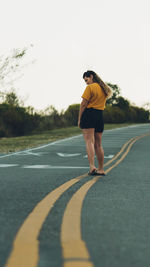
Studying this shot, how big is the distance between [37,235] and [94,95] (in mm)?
4948

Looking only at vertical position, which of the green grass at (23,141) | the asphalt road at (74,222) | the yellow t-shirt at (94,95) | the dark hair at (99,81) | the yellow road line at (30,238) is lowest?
the green grass at (23,141)

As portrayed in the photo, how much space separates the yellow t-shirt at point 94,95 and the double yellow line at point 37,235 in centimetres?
310

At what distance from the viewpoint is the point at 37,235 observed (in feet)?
12.8

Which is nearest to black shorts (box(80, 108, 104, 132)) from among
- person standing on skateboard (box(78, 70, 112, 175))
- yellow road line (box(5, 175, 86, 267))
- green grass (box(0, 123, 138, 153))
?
person standing on skateboard (box(78, 70, 112, 175))

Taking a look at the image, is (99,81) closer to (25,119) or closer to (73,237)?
(73,237)

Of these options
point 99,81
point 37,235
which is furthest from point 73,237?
point 99,81

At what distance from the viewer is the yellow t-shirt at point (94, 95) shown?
8.44 meters

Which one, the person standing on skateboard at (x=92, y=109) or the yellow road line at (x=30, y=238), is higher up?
the person standing on skateboard at (x=92, y=109)

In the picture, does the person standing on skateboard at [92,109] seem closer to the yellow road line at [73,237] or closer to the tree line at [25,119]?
the yellow road line at [73,237]

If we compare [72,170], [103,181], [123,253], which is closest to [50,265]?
[123,253]

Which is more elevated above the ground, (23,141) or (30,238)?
(30,238)

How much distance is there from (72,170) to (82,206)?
428cm

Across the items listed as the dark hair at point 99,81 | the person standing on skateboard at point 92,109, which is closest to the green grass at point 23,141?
the person standing on skateboard at point 92,109

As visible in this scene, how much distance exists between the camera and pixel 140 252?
3.48m
